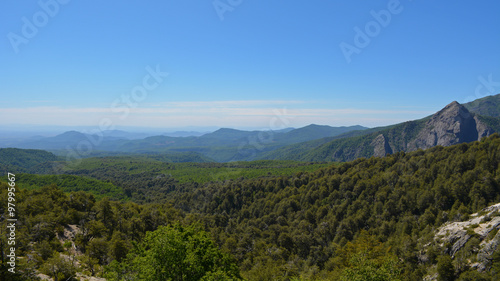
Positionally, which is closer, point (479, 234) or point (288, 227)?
point (479, 234)

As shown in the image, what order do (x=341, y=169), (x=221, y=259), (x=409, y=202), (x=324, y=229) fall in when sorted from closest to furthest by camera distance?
(x=221, y=259) < (x=409, y=202) < (x=324, y=229) < (x=341, y=169)

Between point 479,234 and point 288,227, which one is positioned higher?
point 479,234

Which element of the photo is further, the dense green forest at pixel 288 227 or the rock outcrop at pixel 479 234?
the rock outcrop at pixel 479 234

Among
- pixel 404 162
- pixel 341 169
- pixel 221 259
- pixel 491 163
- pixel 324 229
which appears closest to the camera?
pixel 221 259

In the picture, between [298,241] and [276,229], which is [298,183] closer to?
[276,229]

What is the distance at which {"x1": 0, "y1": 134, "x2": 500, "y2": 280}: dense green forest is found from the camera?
31.0m

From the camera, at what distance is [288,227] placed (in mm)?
91625

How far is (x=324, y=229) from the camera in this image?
85375 millimetres

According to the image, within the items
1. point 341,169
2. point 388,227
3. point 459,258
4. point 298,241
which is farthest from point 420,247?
point 341,169

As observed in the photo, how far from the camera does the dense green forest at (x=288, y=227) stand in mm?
30969

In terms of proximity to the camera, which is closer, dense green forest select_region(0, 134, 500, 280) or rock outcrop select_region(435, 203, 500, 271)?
dense green forest select_region(0, 134, 500, 280)

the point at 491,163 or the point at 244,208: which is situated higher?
the point at 491,163

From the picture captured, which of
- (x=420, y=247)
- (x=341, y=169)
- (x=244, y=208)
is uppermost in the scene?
(x=341, y=169)

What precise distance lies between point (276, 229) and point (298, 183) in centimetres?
3693
